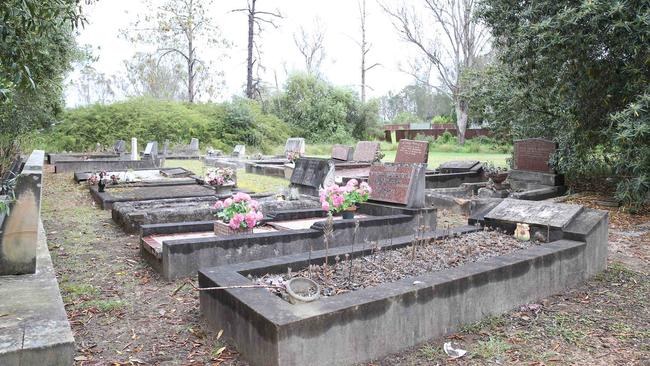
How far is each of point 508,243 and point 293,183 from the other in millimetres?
5800

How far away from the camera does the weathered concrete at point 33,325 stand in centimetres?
282

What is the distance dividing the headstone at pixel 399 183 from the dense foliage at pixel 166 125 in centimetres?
2178

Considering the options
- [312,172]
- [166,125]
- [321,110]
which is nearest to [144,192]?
[312,172]

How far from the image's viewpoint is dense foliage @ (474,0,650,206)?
25.2 ft

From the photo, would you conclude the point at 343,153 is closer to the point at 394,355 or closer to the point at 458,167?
the point at 458,167

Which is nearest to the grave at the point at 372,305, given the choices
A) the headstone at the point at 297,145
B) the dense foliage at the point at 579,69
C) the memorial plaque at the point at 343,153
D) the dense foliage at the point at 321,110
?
the dense foliage at the point at 579,69

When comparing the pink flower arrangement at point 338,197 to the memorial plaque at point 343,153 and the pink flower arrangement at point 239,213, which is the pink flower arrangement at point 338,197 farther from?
the memorial plaque at point 343,153

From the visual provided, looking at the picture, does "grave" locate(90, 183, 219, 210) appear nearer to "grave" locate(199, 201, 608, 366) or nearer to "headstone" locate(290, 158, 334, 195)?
"headstone" locate(290, 158, 334, 195)

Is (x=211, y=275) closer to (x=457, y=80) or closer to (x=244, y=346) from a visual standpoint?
(x=244, y=346)

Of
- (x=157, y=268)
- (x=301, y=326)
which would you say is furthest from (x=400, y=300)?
(x=157, y=268)

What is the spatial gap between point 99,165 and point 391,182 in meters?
11.6

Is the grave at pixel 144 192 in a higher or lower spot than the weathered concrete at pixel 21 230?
lower

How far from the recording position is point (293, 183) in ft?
34.7

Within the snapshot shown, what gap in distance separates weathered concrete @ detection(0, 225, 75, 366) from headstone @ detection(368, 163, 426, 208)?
5019mm
